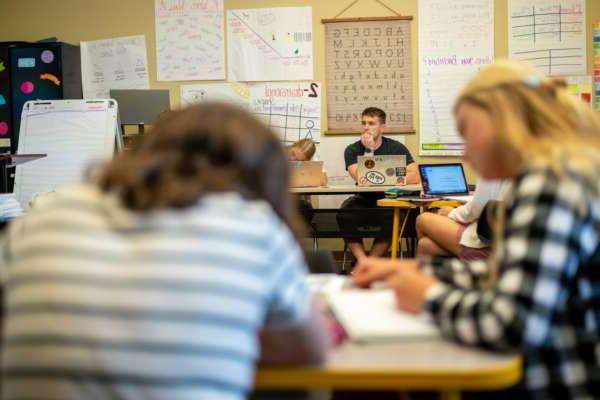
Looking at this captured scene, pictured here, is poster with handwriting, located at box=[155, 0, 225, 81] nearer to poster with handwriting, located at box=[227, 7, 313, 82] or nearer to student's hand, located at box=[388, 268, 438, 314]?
poster with handwriting, located at box=[227, 7, 313, 82]

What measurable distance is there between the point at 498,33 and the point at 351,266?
2.44 metres

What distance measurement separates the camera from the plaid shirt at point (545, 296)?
98 cm

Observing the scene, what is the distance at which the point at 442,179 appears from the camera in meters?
4.36

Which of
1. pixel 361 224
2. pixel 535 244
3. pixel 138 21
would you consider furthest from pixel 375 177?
pixel 535 244

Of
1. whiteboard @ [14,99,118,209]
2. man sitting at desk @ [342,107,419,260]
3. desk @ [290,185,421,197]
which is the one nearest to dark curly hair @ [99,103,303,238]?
whiteboard @ [14,99,118,209]

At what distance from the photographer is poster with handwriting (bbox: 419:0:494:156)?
18.7 feet

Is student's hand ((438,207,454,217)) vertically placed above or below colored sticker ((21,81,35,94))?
below

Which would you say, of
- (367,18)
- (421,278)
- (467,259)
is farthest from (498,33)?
(421,278)

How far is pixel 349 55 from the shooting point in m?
5.82

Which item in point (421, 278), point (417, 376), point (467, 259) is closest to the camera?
point (417, 376)

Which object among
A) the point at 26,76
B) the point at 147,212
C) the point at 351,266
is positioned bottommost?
the point at 351,266

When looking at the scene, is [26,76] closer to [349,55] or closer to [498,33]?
[349,55]

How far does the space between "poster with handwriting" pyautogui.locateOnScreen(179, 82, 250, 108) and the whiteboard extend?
1658 millimetres

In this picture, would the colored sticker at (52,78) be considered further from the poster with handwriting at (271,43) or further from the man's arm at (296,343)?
the man's arm at (296,343)
